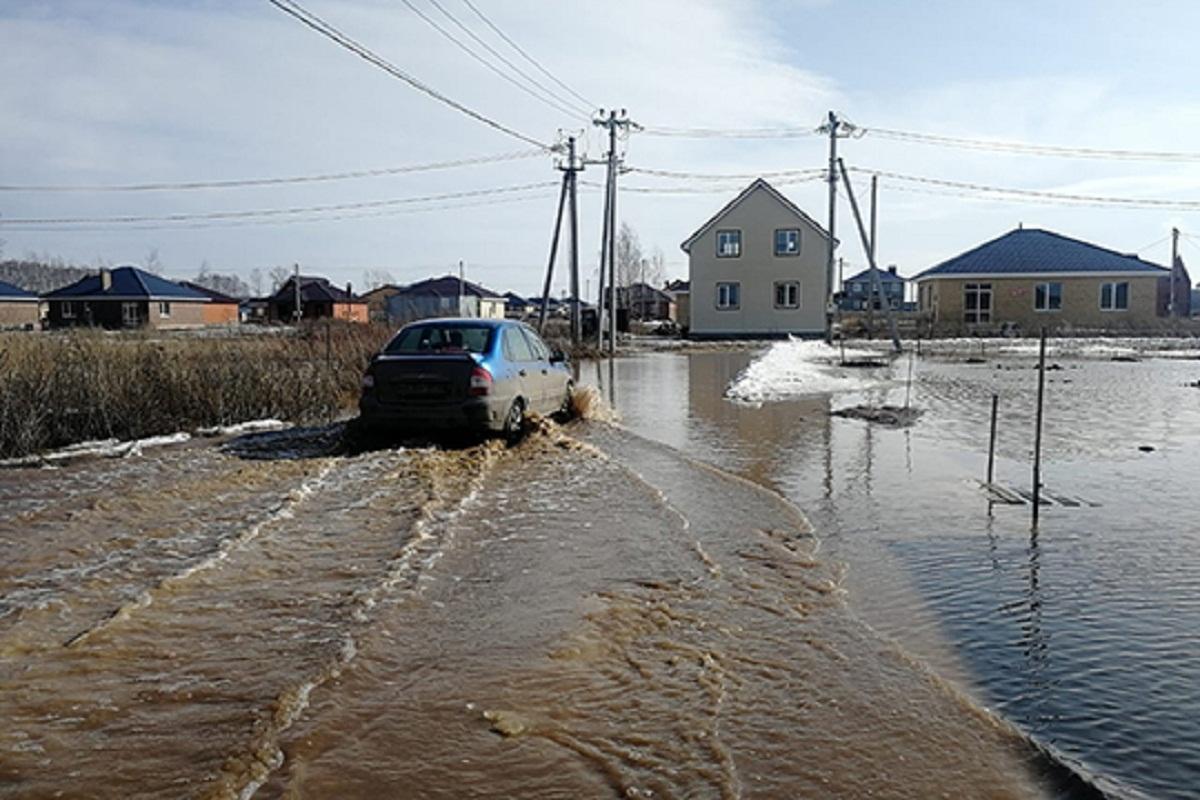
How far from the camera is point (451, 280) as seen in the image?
8906 cm

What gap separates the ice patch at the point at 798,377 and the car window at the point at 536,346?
18.7 feet

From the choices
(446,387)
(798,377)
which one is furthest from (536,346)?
(798,377)

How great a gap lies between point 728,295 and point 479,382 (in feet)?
144

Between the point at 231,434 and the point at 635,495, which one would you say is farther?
the point at 231,434

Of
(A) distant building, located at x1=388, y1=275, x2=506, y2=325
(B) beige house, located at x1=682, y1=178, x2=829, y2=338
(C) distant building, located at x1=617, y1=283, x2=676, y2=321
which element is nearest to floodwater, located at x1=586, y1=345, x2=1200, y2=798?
(B) beige house, located at x1=682, y1=178, x2=829, y2=338

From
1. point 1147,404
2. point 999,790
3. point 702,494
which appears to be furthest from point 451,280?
point 999,790

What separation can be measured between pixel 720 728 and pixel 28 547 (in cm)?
542

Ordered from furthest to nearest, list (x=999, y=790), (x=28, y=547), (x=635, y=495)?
(x=635, y=495) → (x=28, y=547) → (x=999, y=790)

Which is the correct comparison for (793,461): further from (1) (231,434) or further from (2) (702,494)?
(1) (231,434)

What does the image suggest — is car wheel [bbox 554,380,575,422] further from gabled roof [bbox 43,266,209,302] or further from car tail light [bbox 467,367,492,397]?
gabled roof [bbox 43,266,209,302]

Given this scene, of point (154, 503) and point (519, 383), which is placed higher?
point (519, 383)

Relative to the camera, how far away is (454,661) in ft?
16.7

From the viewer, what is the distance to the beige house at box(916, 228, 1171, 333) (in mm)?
54344

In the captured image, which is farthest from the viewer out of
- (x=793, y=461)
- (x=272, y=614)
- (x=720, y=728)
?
(x=793, y=461)
